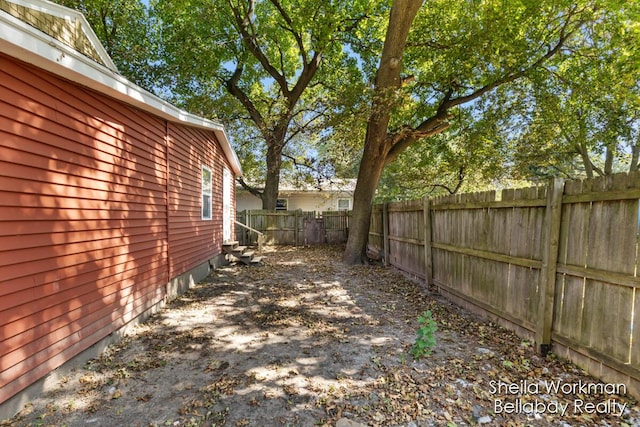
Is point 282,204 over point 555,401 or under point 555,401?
over

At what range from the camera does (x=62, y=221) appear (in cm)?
316

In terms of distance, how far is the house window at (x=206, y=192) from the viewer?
26.6 ft

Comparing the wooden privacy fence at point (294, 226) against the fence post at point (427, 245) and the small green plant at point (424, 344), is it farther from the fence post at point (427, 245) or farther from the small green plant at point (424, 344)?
the small green plant at point (424, 344)

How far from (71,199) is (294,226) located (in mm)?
11778

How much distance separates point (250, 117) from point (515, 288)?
506 inches

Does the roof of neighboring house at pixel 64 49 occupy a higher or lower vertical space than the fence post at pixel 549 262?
higher

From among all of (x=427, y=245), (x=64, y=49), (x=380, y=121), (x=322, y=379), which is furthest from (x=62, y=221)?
(x=380, y=121)

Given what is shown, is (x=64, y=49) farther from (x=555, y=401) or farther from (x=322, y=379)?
(x=555, y=401)

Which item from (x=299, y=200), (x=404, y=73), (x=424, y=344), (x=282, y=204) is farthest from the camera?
(x=282, y=204)

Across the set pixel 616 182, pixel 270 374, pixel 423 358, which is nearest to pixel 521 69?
pixel 616 182

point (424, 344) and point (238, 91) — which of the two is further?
point (238, 91)

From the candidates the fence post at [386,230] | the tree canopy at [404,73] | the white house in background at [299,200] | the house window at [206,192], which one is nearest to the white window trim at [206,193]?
the house window at [206,192]

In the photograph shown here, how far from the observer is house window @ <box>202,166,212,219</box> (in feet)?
26.6

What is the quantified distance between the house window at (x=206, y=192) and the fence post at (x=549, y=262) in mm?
7329
